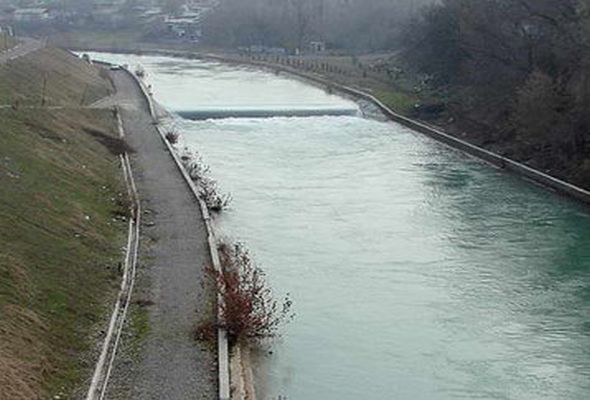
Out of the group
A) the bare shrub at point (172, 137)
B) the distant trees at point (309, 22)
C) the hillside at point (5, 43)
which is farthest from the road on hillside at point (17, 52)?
the distant trees at point (309, 22)

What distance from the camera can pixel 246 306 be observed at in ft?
43.3

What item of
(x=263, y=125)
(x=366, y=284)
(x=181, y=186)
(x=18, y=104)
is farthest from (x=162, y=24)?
(x=366, y=284)

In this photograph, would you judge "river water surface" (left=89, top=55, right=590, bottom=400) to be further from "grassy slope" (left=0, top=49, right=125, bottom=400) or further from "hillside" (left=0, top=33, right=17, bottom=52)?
"hillside" (left=0, top=33, right=17, bottom=52)

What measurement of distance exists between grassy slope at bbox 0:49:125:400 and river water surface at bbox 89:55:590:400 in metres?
2.89

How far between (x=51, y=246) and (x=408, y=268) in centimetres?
724

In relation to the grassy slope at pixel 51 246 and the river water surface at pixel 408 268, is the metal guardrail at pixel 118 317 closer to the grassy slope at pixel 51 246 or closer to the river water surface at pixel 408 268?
the grassy slope at pixel 51 246

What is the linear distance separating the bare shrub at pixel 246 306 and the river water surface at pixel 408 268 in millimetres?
348

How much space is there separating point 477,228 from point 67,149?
37.1ft

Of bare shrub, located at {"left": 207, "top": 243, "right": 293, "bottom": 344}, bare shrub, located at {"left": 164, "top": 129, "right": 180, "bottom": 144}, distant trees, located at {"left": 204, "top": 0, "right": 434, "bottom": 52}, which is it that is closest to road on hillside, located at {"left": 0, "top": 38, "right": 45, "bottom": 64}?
bare shrub, located at {"left": 164, "top": 129, "right": 180, "bottom": 144}

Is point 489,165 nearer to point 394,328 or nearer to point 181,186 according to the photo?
point 181,186

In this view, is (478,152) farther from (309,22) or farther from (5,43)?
(309,22)

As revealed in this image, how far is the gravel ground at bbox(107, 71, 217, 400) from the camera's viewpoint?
444 inches

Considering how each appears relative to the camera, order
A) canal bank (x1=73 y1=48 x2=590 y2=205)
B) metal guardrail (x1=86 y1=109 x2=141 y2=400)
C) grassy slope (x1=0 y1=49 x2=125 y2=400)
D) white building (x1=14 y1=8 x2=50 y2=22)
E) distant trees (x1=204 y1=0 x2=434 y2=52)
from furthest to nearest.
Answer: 1. white building (x1=14 y1=8 x2=50 y2=22)
2. distant trees (x1=204 y1=0 x2=434 y2=52)
3. canal bank (x1=73 y1=48 x2=590 y2=205)
4. grassy slope (x1=0 y1=49 x2=125 y2=400)
5. metal guardrail (x1=86 y1=109 x2=141 y2=400)

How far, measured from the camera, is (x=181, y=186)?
23.8 m
